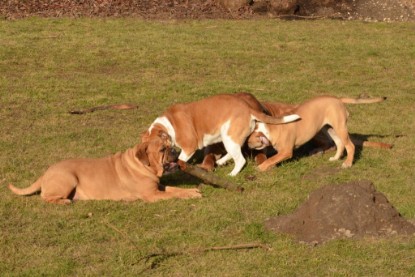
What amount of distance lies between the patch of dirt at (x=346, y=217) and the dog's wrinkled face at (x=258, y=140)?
2.66 m

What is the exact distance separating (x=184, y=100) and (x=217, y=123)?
4.65 metres

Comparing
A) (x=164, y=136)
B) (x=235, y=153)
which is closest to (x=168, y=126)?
(x=164, y=136)

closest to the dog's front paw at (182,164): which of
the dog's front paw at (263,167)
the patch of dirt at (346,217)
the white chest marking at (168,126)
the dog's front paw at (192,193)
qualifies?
the dog's front paw at (192,193)

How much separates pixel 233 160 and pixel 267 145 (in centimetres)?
53

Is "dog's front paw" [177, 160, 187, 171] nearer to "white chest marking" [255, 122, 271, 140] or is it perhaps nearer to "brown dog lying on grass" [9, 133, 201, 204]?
"brown dog lying on grass" [9, 133, 201, 204]

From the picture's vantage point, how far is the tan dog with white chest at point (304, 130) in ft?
34.7

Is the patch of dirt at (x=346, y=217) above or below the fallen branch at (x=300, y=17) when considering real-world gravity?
above

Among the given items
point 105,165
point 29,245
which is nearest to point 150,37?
point 105,165

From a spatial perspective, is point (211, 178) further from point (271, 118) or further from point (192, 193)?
point (271, 118)

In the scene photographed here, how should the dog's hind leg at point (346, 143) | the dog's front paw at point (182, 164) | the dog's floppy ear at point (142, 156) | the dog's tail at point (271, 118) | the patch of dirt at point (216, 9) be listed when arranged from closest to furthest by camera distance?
the dog's floppy ear at point (142, 156)
the dog's front paw at point (182, 164)
the dog's tail at point (271, 118)
the dog's hind leg at point (346, 143)
the patch of dirt at point (216, 9)

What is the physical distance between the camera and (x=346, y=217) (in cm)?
778

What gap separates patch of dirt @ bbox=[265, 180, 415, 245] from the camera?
7.74 metres

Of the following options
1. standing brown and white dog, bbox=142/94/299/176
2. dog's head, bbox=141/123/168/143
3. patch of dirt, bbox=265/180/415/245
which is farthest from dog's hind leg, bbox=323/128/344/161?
patch of dirt, bbox=265/180/415/245

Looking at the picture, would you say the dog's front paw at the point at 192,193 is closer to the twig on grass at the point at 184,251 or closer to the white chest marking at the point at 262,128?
the twig on grass at the point at 184,251
